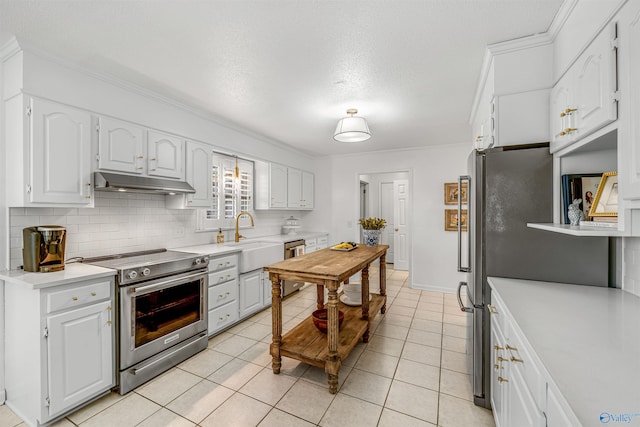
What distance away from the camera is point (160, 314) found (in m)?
2.42

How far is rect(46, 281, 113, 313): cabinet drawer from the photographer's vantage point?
1.80 metres

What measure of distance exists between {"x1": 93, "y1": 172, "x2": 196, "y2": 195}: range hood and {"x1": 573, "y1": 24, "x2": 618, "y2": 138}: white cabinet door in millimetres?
3067

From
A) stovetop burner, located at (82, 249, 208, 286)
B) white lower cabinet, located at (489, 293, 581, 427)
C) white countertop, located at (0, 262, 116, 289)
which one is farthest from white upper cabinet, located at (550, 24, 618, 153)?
white countertop, located at (0, 262, 116, 289)

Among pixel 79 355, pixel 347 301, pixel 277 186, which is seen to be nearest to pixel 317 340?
pixel 347 301

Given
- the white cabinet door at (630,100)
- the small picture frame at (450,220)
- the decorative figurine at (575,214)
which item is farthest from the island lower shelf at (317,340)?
the small picture frame at (450,220)

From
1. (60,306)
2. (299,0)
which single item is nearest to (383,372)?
(60,306)

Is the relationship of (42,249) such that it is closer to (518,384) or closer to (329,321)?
(329,321)

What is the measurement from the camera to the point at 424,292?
4.73 metres

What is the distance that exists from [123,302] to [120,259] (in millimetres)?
632

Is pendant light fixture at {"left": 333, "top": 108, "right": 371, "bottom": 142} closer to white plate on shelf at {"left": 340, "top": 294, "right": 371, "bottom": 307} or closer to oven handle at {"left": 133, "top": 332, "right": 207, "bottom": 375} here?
white plate on shelf at {"left": 340, "top": 294, "right": 371, "bottom": 307}

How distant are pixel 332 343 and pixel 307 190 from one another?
3749 mm

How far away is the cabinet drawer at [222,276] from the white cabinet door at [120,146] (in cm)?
122

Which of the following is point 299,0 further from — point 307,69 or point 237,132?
point 237,132

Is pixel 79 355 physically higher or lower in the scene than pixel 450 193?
lower
